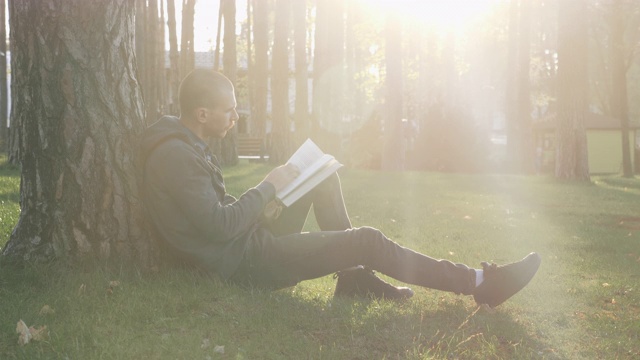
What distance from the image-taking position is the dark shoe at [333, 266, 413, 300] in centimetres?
581

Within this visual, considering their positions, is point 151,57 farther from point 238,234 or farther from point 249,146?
point 238,234

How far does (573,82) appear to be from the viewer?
22.2 m

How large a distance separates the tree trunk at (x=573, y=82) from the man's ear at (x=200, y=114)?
18558mm

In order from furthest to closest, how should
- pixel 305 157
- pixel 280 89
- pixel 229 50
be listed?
1. pixel 229 50
2. pixel 280 89
3. pixel 305 157

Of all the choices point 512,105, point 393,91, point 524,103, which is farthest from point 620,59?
point 393,91

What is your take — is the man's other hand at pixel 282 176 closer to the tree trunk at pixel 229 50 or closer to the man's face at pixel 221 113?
the man's face at pixel 221 113

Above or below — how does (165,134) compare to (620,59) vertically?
below

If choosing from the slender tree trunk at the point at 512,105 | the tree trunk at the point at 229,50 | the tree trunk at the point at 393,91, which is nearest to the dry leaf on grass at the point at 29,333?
the tree trunk at the point at 229,50

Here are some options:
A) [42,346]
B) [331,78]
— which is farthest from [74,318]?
[331,78]

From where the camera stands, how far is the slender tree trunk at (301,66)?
24250mm

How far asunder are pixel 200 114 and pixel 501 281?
228 cm

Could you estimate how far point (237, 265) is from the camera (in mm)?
5441

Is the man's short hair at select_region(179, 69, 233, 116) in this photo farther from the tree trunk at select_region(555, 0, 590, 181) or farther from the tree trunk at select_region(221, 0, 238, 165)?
the tree trunk at select_region(555, 0, 590, 181)

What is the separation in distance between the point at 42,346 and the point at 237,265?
5.08 ft
